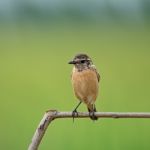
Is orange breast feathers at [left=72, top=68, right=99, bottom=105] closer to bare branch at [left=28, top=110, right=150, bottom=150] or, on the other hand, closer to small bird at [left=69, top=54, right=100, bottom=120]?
small bird at [left=69, top=54, right=100, bottom=120]

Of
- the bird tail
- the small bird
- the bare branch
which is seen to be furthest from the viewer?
the small bird

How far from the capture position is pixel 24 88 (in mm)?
2816

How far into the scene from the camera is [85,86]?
1.85 m

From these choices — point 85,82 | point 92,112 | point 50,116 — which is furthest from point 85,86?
point 50,116

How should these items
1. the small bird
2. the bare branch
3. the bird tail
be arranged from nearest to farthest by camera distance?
1. the bare branch
2. the bird tail
3. the small bird

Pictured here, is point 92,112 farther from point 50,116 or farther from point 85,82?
point 85,82

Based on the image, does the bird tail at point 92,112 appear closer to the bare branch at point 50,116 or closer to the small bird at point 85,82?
the small bird at point 85,82

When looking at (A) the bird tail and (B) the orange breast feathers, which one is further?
(B) the orange breast feathers

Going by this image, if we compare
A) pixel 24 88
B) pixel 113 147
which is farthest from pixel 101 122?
pixel 24 88

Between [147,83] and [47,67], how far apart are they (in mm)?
501

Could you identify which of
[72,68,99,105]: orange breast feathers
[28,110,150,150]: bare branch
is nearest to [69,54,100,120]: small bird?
[72,68,99,105]: orange breast feathers

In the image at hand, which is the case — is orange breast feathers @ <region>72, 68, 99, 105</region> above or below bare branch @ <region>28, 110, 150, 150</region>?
above

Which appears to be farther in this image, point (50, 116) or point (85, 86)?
point (85, 86)

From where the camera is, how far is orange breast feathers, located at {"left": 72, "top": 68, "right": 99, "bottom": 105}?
1835 millimetres
